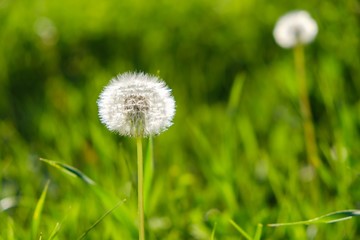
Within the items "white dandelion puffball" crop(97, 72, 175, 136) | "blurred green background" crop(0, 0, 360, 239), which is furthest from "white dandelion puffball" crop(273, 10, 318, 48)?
"white dandelion puffball" crop(97, 72, 175, 136)

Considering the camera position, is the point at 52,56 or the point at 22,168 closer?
the point at 22,168

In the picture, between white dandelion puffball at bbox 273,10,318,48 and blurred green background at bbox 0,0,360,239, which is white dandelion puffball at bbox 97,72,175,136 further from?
white dandelion puffball at bbox 273,10,318,48

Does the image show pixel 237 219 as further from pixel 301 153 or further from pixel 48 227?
pixel 301 153

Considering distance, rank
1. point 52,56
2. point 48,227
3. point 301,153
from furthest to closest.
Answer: point 52,56
point 301,153
point 48,227

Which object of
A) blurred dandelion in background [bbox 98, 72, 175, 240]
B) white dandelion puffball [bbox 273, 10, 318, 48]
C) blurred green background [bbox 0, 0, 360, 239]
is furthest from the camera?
white dandelion puffball [bbox 273, 10, 318, 48]

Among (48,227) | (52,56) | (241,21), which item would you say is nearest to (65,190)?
(48,227)

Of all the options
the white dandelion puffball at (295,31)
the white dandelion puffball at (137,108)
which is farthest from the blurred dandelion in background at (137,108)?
the white dandelion puffball at (295,31)

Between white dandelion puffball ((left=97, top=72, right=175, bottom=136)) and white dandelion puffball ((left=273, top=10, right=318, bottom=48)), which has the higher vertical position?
white dandelion puffball ((left=273, top=10, right=318, bottom=48))
